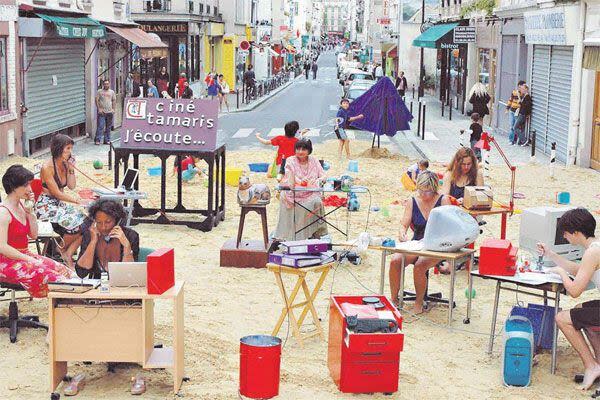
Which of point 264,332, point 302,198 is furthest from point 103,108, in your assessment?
point 264,332

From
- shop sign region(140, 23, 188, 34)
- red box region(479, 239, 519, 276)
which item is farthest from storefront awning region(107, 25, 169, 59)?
red box region(479, 239, 519, 276)

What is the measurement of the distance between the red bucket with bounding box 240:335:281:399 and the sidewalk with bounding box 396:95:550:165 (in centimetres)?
1231

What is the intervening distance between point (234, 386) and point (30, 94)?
16172 mm

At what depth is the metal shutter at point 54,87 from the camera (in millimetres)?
22250

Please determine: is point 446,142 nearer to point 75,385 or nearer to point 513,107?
point 513,107

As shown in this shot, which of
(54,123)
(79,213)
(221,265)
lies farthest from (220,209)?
(54,123)

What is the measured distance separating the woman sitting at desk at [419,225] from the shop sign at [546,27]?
13943 millimetres

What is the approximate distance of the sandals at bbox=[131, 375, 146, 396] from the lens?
7.34 meters

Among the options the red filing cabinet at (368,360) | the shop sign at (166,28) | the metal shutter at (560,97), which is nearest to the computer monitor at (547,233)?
the red filing cabinet at (368,360)

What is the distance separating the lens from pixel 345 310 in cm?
775

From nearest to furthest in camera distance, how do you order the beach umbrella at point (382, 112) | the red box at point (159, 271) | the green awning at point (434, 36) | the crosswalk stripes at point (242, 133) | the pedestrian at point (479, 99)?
the red box at point (159, 271) → the beach umbrella at point (382, 112) → the pedestrian at point (479, 99) → the crosswalk stripes at point (242, 133) → the green awning at point (434, 36)

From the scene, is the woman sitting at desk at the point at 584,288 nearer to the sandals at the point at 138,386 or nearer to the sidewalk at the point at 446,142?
the sandals at the point at 138,386

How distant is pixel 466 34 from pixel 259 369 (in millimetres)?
29180

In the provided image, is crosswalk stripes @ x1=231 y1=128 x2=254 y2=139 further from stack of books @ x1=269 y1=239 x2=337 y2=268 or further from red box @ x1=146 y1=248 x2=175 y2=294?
red box @ x1=146 y1=248 x2=175 y2=294
